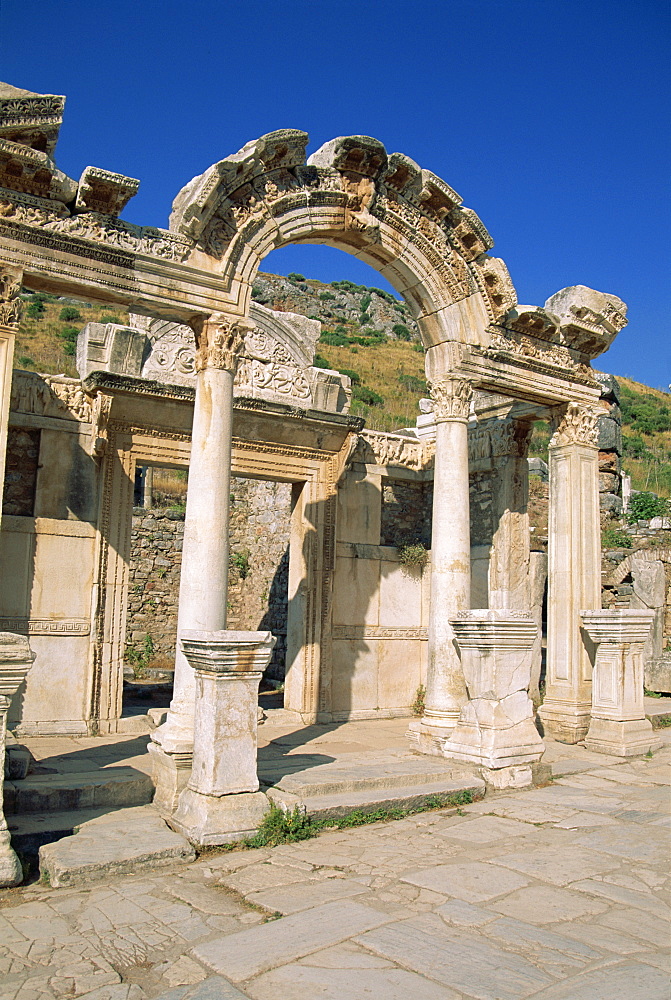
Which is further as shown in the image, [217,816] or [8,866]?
[217,816]

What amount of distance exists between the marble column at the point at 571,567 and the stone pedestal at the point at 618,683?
540mm

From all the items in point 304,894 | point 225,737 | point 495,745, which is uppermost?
point 225,737

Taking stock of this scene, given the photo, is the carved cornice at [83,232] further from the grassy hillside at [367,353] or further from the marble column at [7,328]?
the grassy hillside at [367,353]

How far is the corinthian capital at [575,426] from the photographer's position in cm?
1077

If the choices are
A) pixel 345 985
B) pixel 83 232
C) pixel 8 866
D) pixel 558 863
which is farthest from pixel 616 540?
pixel 345 985

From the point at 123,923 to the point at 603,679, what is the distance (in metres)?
6.88

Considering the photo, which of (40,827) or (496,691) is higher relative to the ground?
(496,691)

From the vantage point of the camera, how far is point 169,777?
21.0 feet

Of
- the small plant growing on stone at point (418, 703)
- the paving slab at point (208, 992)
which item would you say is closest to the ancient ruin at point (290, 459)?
the small plant growing on stone at point (418, 703)

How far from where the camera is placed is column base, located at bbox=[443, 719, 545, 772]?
7566 mm

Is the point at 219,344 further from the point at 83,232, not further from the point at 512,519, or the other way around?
the point at 512,519

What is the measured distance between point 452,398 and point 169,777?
5.24 metres

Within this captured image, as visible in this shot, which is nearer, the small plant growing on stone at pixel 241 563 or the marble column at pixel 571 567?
the marble column at pixel 571 567

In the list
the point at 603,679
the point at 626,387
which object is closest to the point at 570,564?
the point at 603,679
